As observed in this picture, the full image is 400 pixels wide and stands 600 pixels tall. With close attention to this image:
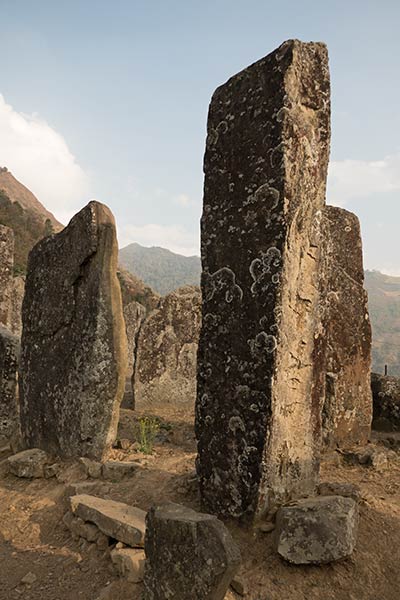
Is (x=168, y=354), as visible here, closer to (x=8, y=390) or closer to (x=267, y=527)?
(x=8, y=390)

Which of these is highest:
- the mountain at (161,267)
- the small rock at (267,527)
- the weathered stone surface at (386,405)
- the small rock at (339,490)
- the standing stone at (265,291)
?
the mountain at (161,267)

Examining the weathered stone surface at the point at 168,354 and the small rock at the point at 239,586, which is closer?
the small rock at the point at 239,586

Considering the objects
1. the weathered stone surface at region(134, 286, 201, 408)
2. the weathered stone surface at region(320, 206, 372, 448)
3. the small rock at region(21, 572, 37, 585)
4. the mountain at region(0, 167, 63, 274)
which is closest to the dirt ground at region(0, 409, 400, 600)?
the small rock at region(21, 572, 37, 585)

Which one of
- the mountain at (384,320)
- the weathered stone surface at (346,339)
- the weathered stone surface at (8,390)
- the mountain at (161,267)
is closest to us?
the weathered stone surface at (346,339)

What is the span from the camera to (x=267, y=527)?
3.59m

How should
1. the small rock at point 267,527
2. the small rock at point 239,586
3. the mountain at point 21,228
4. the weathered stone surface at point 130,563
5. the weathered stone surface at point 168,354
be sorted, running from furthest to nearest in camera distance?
1. the mountain at point 21,228
2. the weathered stone surface at point 168,354
3. the small rock at point 267,527
4. the weathered stone surface at point 130,563
5. the small rock at point 239,586

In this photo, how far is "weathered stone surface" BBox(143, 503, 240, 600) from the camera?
267 cm

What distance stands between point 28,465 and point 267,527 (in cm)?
302

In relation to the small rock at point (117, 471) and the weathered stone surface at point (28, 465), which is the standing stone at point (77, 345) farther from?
the small rock at point (117, 471)

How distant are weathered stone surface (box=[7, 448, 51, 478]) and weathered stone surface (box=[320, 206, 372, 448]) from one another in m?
3.47

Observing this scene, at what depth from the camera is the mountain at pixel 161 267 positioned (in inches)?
4825

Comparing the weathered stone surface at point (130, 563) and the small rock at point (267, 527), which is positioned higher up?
the small rock at point (267, 527)

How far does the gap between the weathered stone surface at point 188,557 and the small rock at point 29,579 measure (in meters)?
1.13

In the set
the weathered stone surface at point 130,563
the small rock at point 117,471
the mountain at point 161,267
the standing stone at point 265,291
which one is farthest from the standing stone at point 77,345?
the mountain at point 161,267
